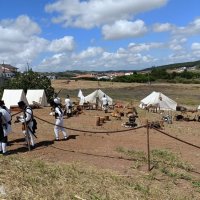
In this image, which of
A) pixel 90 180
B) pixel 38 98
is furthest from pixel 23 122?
pixel 38 98

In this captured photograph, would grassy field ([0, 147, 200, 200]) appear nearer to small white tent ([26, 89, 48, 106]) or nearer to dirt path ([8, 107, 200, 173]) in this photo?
dirt path ([8, 107, 200, 173])

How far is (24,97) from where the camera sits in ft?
115

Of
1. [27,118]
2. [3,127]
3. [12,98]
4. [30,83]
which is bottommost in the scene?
[12,98]

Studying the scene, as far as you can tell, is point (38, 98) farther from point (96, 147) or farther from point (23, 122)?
point (23, 122)

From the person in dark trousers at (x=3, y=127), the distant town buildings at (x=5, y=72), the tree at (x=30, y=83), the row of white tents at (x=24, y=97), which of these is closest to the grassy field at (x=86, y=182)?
the person in dark trousers at (x=3, y=127)

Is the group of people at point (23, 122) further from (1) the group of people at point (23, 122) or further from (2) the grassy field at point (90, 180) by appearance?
(2) the grassy field at point (90, 180)

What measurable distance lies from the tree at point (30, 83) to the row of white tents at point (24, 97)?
12.2 feet

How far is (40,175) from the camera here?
10.7 m

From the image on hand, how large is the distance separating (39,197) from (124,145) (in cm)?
810

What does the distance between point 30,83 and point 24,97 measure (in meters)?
7.78

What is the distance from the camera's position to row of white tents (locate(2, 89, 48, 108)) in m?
34.4

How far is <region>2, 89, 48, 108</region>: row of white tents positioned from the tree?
3.72 meters

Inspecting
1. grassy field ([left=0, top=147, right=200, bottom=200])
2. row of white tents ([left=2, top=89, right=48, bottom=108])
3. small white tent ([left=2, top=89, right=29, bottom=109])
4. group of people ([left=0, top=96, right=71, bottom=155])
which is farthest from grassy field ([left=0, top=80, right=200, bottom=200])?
row of white tents ([left=2, top=89, right=48, bottom=108])

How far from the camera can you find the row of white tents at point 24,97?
34375 mm
